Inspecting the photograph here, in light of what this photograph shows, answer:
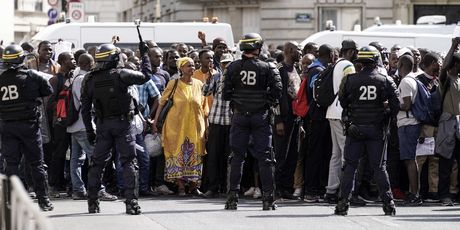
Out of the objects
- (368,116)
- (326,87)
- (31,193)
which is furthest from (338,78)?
(31,193)

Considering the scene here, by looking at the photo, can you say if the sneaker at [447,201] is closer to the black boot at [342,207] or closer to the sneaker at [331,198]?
the sneaker at [331,198]

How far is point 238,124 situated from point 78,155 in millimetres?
2820

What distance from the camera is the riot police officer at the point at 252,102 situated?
50.6 feet

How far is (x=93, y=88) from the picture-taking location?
1499 cm

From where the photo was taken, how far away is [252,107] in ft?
50.7

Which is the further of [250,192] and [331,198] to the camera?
[250,192]

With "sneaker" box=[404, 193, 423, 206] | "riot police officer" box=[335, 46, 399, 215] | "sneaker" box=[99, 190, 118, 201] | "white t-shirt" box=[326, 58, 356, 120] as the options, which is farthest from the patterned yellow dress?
"riot police officer" box=[335, 46, 399, 215]

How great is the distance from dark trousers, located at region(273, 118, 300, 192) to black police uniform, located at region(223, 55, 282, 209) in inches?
72.2

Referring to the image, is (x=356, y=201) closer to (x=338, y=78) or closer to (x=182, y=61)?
(x=338, y=78)

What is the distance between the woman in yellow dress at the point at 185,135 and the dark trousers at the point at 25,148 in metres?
2.86

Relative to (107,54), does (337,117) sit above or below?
below

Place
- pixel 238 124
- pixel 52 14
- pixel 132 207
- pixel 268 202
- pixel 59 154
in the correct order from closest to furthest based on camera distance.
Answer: pixel 132 207, pixel 238 124, pixel 268 202, pixel 59 154, pixel 52 14

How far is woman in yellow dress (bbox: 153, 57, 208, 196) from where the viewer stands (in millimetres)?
18078

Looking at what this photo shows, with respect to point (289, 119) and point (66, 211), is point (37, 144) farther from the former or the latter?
point (289, 119)
